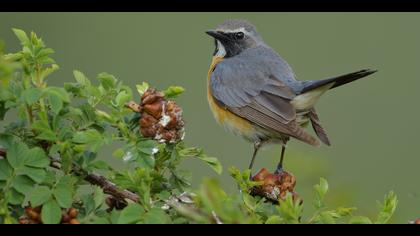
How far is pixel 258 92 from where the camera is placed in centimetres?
575

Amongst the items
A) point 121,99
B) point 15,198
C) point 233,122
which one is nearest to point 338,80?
point 233,122

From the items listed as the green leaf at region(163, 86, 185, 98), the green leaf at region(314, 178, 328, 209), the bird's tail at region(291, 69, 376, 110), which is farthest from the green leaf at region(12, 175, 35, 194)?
the bird's tail at region(291, 69, 376, 110)

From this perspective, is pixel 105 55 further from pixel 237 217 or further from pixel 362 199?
pixel 237 217

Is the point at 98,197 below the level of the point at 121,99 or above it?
below

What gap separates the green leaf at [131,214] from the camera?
8.47 feet

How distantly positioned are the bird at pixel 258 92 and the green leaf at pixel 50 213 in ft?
7.85

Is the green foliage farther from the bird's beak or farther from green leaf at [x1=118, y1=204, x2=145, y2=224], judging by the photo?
the bird's beak

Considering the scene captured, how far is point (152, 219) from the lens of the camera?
2.63 m

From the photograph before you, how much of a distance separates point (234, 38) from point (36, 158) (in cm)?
384

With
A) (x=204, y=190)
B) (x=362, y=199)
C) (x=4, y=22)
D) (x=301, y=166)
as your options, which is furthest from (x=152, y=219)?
(x=4, y=22)

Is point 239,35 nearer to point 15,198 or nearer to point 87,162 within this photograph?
point 87,162

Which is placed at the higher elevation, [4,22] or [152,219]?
[152,219]

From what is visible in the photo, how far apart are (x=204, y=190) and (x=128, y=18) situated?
34.5ft

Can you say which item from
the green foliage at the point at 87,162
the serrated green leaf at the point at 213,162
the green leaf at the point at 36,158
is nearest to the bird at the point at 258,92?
the serrated green leaf at the point at 213,162
